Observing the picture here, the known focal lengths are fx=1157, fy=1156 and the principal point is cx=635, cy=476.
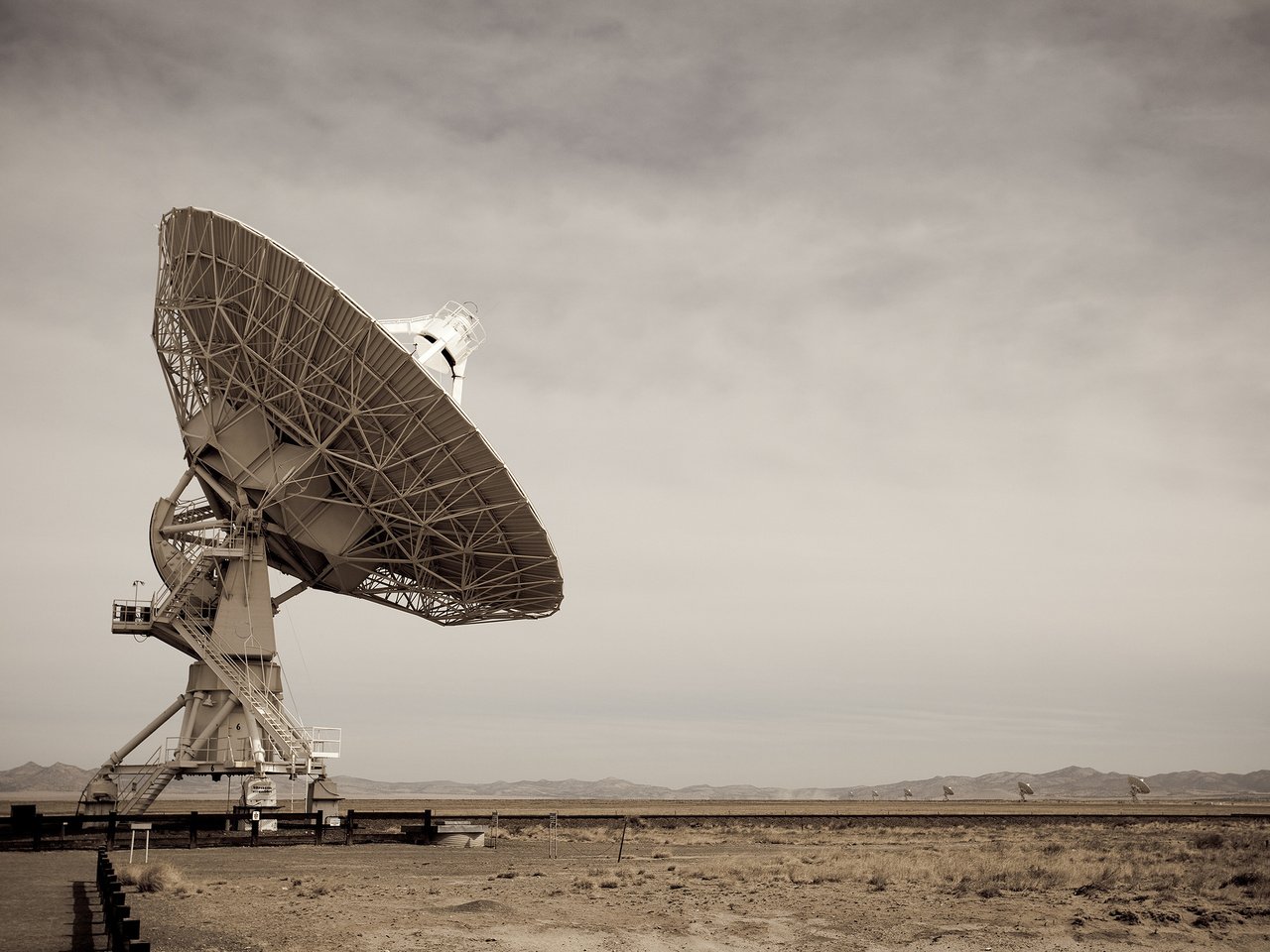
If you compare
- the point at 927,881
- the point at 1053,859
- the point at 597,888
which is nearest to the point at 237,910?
the point at 597,888

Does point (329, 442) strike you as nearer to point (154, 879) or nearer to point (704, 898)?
point (154, 879)

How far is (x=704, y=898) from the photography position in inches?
877

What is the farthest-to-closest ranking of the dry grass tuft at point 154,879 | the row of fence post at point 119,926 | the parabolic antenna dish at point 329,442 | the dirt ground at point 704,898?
1. the parabolic antenna dish at point 329,442
2. the dry grass tuft at point 154,879
3. the dirt ground at point 704,898
4. the row of fence post at point 119,926

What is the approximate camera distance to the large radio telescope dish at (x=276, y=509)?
100 ft

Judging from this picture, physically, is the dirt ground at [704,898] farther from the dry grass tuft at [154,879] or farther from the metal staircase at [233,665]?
the metal staircase at [233,665]

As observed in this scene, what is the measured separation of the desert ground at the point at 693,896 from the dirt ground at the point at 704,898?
5cm

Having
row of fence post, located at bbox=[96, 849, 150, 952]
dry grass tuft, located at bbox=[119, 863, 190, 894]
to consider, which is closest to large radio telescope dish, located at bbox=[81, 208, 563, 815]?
dry grass tuft, located at bbox=[119, 863, 190, 894]

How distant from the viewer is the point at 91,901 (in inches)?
691

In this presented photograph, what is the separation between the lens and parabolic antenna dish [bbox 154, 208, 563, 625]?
29531mm

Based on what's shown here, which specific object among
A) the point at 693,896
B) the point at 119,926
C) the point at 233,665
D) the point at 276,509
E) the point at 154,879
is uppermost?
the point at 276,509

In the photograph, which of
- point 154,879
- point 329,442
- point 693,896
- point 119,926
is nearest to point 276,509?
point 329,442

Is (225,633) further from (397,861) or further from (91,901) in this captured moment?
(91,901)

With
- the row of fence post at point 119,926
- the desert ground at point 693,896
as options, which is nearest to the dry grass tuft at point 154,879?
the desert ground at point 693,896

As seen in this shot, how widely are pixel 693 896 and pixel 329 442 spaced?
1628 centimetres
